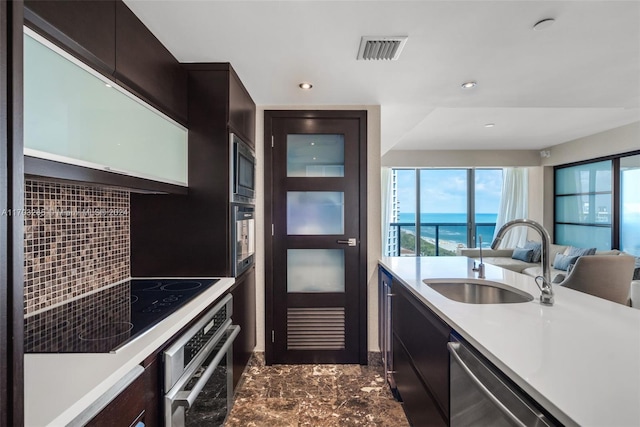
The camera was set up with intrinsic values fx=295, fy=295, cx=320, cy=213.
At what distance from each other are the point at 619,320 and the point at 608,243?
15.0 ft

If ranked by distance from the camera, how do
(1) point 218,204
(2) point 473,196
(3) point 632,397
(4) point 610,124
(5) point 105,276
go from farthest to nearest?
(2) point 473,196
(4) point 610,124
(1) point 218,204
(5) point 105,276
(3) point 632,397

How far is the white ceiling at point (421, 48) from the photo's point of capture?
1343 mm

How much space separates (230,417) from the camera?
6.26 ft

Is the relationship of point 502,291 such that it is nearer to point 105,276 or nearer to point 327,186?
point 327,186

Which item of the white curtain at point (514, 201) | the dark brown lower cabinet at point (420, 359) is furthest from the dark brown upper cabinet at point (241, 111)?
the white curtain at point (514, 201)

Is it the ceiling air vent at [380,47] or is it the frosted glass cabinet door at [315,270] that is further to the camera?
the frosted glass cabinet door at [315,270]

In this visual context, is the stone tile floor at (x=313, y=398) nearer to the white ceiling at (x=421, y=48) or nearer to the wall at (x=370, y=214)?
the wall at (x=370, y=214)

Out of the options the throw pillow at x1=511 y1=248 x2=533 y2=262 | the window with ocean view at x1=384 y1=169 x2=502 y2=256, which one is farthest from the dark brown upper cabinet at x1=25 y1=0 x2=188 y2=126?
the throw pillow at x1=511 y1=248 x2=533 y2=262

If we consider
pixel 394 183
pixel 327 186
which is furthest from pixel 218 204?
pixel 394 183

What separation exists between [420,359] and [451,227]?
5.61 meters

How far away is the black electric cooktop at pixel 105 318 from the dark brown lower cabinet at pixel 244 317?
39cm

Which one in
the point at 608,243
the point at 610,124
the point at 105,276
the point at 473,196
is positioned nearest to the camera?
the point at 105,276

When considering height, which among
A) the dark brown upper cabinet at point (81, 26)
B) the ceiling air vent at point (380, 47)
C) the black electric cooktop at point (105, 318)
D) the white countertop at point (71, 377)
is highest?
the ceiling air vent at point (380, 47)

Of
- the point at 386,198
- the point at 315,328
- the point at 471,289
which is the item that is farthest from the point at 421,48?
the point at 386,198
